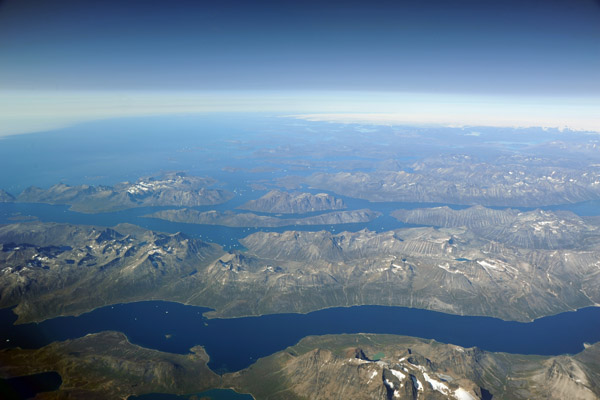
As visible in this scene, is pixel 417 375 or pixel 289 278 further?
pixel 289 278

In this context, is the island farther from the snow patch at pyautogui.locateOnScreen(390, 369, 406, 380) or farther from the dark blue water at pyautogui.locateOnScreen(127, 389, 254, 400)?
the snow patch at pyautogui.locateOnScreen(390, 369, 406, 380)

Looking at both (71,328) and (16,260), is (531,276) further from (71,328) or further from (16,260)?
(16,260)

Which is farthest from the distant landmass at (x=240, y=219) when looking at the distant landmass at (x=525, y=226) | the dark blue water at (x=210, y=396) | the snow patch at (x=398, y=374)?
the snow patch at (x=398, y=374)

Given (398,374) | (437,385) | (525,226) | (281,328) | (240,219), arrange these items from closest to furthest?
(437,385)
(398,374)
(281,328)
(525,226)
(240,219)

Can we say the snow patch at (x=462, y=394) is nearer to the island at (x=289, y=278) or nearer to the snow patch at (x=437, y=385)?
the snow patch at (x=437, y=385)

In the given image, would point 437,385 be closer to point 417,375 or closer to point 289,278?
point 417,375

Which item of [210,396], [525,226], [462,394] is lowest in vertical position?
[210,396]

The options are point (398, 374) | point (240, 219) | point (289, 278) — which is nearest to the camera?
point (398, 374)

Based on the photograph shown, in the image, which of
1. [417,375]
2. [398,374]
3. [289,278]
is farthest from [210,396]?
[289,278]

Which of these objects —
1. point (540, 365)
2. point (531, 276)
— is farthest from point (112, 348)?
point (531, 276)
